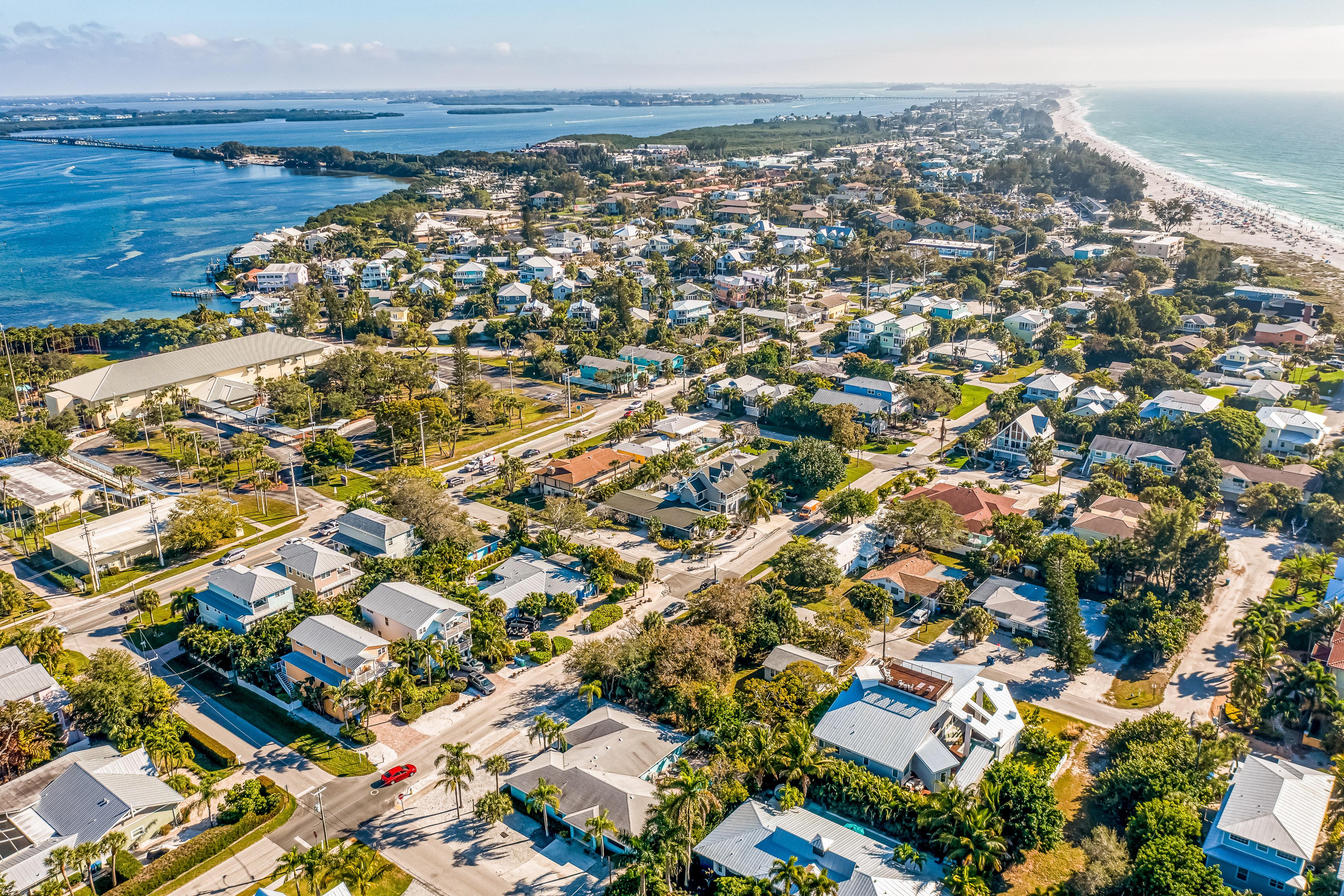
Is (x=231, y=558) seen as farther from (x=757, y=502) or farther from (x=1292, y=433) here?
(x=1292, y=433)

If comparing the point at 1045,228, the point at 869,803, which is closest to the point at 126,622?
the point at 869,803

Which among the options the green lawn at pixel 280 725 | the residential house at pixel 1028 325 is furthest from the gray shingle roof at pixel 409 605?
the residential house at pixel 1028 325

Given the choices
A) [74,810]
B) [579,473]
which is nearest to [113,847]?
[74,810]

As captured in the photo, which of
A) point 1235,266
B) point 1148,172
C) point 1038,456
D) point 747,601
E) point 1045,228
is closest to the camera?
point 747,601

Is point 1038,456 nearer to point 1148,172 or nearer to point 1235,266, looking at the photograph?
point 1235,266

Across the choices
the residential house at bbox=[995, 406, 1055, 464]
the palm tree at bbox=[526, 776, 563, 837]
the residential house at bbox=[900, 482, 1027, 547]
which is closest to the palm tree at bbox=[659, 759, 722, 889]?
the palm tree at bbox=[526, 776, 563, 837]

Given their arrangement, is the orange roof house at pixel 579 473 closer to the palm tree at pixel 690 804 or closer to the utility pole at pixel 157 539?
the utility pole at pixel 157 539

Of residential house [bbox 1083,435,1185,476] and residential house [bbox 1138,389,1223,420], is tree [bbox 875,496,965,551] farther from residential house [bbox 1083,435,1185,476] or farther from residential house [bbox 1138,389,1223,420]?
residential house [bbox 1138,389,1223,420]
